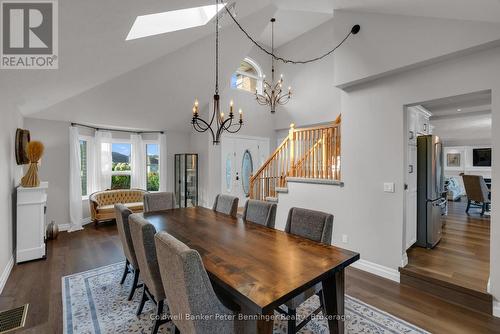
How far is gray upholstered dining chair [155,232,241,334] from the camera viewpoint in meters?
1.17

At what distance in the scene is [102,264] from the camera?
331 centimetres

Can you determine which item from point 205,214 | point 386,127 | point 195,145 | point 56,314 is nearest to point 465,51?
point 386,127

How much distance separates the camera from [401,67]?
2662mm

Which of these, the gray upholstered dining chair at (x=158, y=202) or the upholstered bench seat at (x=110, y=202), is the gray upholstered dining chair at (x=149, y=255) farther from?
the upholstered bench seat at (x=110, y=202)

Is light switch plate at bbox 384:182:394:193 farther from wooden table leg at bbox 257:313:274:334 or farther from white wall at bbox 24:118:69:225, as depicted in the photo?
white wall at bbox 24:118:69:225

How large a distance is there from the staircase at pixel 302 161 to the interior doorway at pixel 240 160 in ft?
5.38

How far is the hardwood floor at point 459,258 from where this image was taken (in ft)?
8.25

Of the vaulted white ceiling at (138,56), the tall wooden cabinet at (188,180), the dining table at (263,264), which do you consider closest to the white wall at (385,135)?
the vaulted white ceiling at (138,56)

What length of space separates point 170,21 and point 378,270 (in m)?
4.26

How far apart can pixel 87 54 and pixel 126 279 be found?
8.83 feet

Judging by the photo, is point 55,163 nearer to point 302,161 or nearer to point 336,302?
point 302,161

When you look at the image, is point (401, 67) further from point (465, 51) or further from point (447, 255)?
point (447, 255)

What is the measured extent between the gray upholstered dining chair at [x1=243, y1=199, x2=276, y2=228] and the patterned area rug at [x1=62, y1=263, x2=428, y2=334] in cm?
92

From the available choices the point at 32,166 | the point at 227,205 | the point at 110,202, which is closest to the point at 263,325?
the point at 227,205
